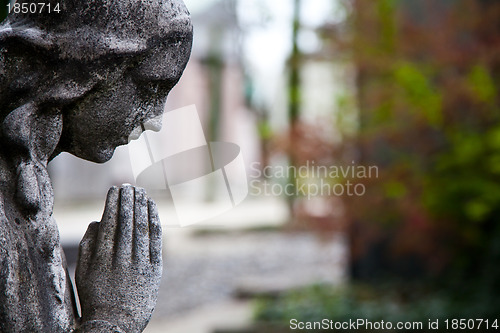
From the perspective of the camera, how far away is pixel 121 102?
1.60 m

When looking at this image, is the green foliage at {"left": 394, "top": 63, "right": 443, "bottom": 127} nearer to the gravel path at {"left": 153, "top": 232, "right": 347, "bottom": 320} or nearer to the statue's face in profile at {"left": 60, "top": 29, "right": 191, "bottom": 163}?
the gravel path at {"left": 153, "top": 232, "right": 347, "bottom": 320}

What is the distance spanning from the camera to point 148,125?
1690 millimetres

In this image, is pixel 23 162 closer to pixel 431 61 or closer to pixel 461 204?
pixel 461 204

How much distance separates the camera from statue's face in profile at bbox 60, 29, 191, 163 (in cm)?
157

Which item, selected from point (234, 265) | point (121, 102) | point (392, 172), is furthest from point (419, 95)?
point (234, 265)

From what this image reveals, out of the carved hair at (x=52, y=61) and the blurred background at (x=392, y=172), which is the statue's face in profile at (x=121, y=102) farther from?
the blurred background at (x=392, y=172)

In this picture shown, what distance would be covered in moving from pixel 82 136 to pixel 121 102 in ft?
0.42

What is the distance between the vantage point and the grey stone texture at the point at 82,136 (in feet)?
4.80

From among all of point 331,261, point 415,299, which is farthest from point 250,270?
point 415,299

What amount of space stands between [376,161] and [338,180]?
1.66m

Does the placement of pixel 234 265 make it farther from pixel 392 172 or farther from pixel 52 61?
pixel 52 61

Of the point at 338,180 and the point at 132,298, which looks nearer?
the point at 132,298

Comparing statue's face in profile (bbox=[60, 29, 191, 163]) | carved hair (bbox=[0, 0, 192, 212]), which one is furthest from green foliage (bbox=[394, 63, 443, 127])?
carved hair (bbox=[0, 0, 192, 212])

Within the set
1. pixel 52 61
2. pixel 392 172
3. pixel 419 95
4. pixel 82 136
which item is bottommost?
pixel 392 172
